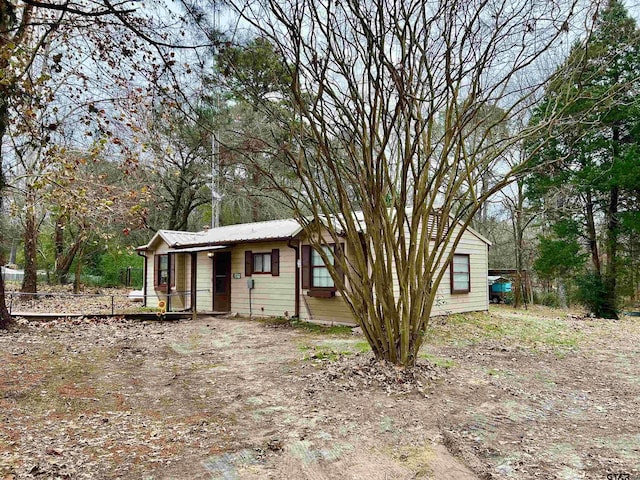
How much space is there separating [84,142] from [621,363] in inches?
420

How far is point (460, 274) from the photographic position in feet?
40.6

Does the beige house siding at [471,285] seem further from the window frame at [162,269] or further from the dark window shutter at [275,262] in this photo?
the window frame at [162,269]

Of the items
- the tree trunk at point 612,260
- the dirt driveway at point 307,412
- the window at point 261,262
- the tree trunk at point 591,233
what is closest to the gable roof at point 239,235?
the window at point 261,262

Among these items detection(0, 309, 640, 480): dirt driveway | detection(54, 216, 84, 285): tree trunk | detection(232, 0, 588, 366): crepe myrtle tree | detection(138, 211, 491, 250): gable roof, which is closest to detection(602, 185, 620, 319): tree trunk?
detection(138, 211, 491, 250): gable roof

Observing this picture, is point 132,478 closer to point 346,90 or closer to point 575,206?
point 346,90

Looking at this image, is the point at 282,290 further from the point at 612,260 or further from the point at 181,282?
the point at 612,260

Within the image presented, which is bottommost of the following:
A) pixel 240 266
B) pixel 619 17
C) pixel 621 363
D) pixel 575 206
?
pixel 621 363

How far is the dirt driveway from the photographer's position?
3.29 m

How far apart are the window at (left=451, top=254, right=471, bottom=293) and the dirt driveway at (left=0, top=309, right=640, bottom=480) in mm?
4123

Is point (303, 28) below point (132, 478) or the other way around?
the other way around

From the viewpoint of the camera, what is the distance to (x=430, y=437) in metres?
3.84

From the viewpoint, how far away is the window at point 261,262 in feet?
40.1

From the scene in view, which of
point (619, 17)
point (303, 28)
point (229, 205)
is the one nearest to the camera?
point (303, 28)

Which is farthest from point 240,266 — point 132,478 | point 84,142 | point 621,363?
point 132,478
